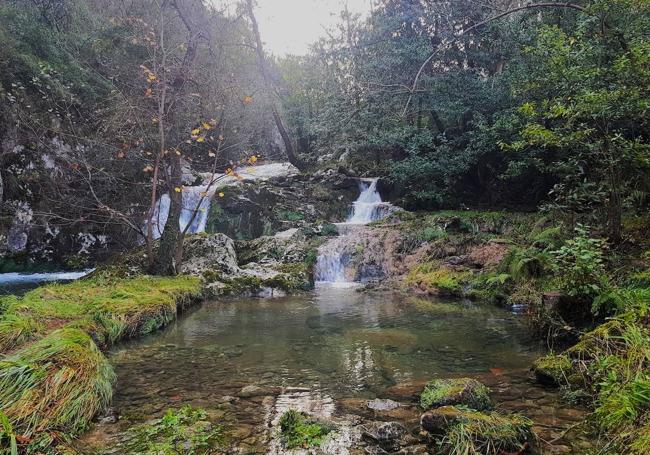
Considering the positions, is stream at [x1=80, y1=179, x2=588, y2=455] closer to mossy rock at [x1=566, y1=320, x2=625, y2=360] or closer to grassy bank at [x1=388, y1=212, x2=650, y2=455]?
grassy bank at [x1=388, y1=212, x2=650, y2=455]

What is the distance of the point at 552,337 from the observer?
558cm

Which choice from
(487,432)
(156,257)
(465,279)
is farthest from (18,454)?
(465,279)

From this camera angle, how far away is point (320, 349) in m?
5.90

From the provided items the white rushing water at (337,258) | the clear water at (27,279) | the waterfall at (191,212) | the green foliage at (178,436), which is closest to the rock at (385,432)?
the green foliage at (178,436)

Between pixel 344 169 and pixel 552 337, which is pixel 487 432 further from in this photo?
pixel 344 169

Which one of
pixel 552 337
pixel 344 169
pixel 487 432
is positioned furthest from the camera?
pixel 344 169

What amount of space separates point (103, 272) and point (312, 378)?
7.04 meters

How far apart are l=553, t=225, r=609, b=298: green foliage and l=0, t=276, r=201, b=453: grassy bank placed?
16.4ft

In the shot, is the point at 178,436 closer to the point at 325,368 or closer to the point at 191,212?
the point at 325,368

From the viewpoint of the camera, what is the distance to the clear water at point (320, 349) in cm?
460

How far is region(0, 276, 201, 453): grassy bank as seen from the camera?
10.0 feet

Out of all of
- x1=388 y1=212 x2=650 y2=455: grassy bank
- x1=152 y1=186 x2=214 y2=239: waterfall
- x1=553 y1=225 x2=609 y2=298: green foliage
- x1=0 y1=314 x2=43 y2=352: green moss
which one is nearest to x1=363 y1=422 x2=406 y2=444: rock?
→ x1=388 y1=212 x2=650 y2=455: grassy bank

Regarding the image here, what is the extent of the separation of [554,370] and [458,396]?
135cm

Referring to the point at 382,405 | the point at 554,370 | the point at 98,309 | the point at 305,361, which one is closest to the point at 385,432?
the point at 382,405
